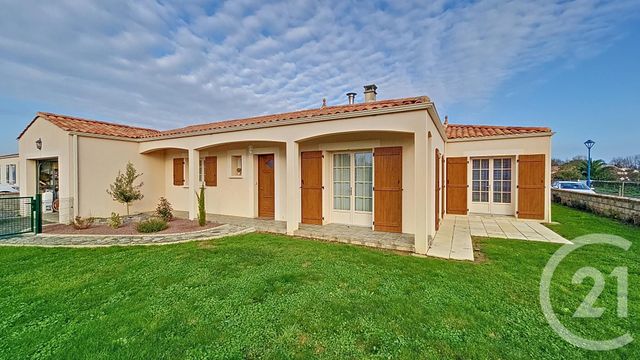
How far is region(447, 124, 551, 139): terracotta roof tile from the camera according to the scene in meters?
9.83

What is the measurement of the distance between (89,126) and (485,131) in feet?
53.4

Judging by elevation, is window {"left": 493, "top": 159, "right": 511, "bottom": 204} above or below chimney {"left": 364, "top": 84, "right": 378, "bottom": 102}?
below

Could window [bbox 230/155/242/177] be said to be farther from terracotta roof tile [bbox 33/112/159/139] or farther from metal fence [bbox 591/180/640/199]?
metal fence [bbox 591/180/640/199]

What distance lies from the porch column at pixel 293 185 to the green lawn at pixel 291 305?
1947 mm

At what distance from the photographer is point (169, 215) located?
31.7 ft

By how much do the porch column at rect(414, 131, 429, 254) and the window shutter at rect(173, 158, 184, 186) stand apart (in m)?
10.4

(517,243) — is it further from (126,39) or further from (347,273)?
(126,39)

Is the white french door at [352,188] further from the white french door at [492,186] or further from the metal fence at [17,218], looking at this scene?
the metal fence at [17,218]

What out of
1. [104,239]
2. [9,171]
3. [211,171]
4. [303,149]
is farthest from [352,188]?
[9,171]

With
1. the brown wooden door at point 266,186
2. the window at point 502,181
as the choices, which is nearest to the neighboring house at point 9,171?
the brown wooden door at point 266,186

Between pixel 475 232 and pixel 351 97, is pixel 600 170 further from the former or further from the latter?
pixel 351 97

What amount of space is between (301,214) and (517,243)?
5.98 m

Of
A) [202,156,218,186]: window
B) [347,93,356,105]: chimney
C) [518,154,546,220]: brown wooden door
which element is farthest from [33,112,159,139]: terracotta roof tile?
[518,154,546,220]: brown wooden door

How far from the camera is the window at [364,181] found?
7.80 m
